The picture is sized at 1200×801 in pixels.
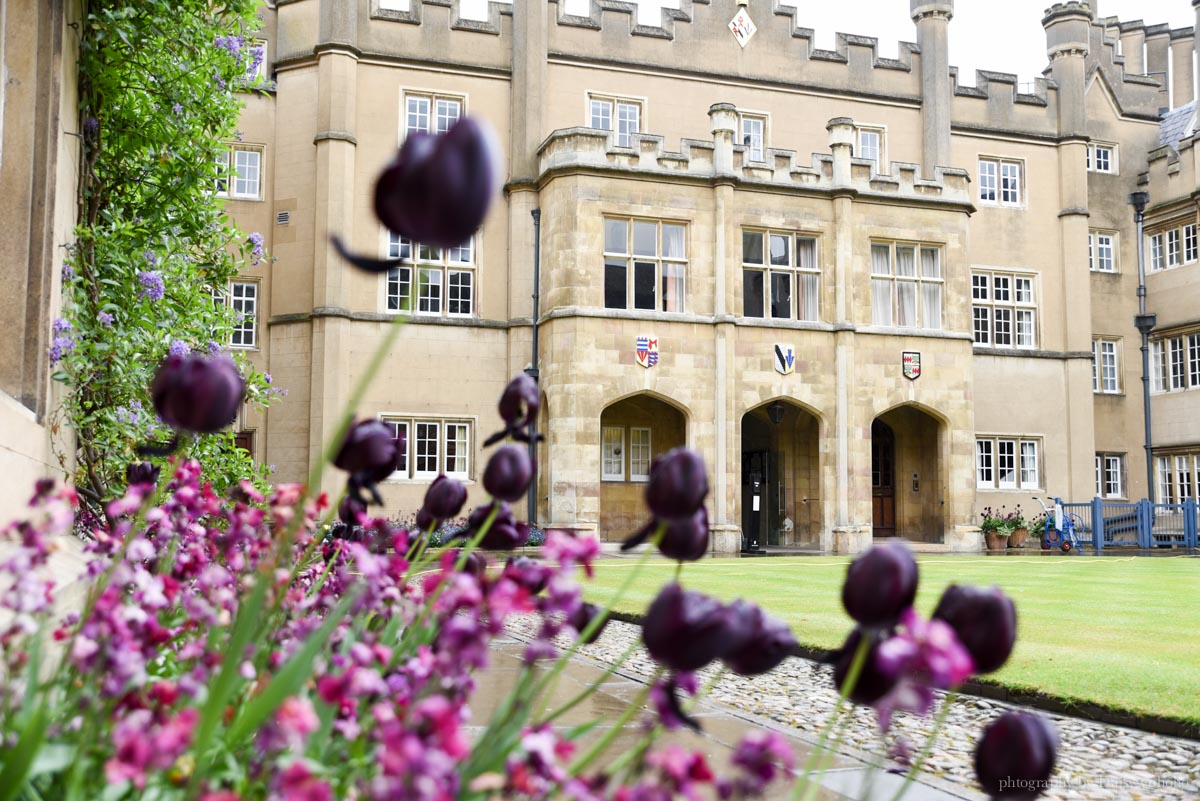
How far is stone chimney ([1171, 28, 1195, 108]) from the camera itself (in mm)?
32750

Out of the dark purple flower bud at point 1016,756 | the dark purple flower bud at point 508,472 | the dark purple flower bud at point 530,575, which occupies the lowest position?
the dark purple flower bud at point 1016,756

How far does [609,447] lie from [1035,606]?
45.9 feet

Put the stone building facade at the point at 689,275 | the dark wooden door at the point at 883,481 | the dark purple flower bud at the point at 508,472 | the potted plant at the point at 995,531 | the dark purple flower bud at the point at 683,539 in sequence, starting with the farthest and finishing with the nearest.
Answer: the dark wooden door at the point at 883,481
the potted plant at the point at 995,531
the stone building facade at the point at 689,275
the dark purple flower bud at the point at 508,472
the dark purple flower bud at the point at 683,539

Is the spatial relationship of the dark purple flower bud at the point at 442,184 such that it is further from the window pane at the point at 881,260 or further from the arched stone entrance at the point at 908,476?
the arched stone entrance at the point at 908,476

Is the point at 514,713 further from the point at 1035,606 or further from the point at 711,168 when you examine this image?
the point at 711,168

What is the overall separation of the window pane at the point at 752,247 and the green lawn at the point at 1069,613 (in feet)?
25.3

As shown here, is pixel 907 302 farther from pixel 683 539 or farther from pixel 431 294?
pixel 683 539

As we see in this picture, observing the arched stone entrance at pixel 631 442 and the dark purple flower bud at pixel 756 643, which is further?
the arched stone entrance at pixel 631 442

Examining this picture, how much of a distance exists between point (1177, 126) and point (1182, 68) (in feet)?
17.7

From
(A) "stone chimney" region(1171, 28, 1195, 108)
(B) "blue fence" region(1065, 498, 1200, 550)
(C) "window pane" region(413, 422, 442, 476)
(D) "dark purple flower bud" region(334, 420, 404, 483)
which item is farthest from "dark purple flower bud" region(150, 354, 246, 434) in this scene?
(A) "stone chimney" region(1171, 28, 1195, 108)

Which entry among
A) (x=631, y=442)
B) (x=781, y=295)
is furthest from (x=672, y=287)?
(x=631, y=442)

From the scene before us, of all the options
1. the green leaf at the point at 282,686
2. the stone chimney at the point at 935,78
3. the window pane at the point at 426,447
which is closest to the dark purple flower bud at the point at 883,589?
the green leaf at the point at 282,686

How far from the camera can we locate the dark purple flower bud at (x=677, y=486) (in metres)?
1.34

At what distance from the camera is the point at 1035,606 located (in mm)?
9086
